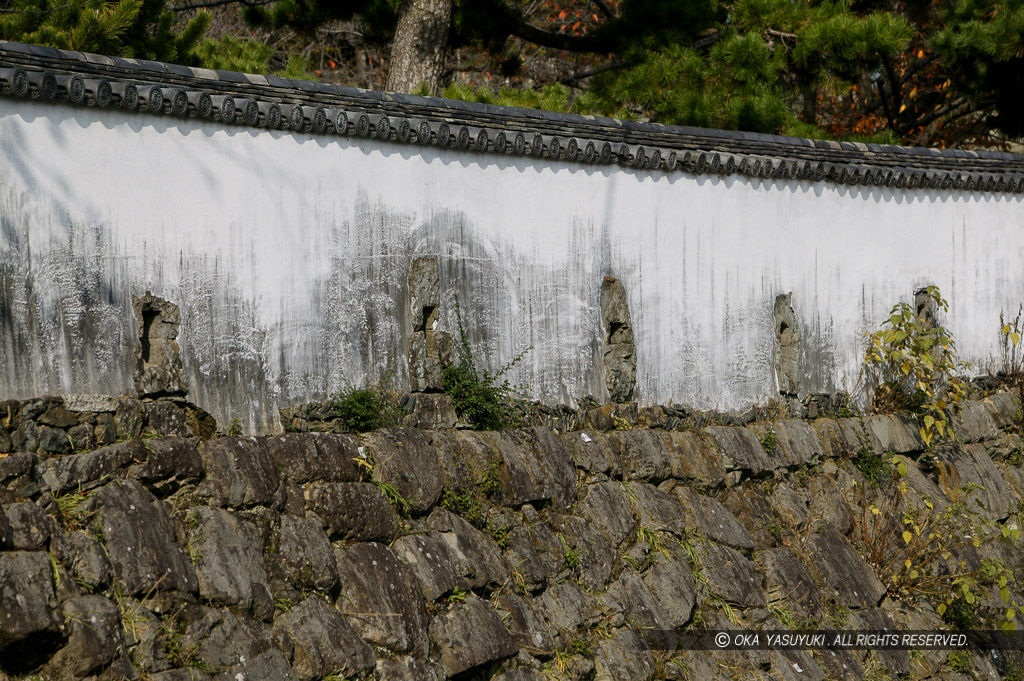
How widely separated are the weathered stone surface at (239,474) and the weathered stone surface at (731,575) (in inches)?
143

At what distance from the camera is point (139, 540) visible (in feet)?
19.0

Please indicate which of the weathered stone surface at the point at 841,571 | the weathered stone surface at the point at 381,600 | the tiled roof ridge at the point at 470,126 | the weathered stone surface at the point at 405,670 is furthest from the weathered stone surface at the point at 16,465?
the weathered stone surface at the point at 841,571

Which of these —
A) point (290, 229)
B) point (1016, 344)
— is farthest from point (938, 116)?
point (290, 229)

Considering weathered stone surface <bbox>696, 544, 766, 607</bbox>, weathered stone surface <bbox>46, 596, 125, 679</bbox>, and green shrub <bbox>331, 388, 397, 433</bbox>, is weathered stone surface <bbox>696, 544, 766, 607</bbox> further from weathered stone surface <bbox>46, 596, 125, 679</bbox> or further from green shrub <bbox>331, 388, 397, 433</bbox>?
weathered stone surface <bbox>46, 596, 125, 679</bbox>

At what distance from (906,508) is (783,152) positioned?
344cm

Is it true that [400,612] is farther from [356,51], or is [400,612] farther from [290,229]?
[356,51]

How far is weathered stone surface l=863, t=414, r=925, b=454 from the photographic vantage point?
10.7 meters

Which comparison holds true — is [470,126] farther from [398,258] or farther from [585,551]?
[585,551]

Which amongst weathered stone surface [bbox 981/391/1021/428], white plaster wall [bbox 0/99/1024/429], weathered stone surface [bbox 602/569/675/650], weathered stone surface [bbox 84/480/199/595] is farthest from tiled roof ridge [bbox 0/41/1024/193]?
weathered stone surface [bbox 602/569/675/650]

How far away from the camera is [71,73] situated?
6.52 metres

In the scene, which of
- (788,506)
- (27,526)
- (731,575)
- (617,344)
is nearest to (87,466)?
(27,526)

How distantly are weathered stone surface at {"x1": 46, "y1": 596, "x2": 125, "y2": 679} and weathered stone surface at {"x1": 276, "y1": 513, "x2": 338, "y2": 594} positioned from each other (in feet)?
3.52

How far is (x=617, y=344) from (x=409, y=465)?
2.53 metres

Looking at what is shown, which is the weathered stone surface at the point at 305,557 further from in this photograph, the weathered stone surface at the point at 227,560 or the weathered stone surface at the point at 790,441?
the weathered stone surface at the point at 790,441
